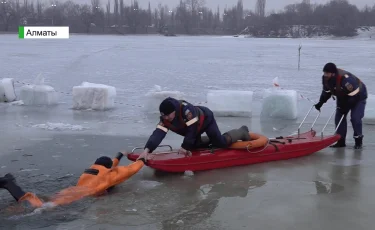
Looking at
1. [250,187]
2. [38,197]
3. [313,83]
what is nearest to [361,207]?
[250,187]

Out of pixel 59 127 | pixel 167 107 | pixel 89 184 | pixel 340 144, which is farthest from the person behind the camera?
pixel 59 127

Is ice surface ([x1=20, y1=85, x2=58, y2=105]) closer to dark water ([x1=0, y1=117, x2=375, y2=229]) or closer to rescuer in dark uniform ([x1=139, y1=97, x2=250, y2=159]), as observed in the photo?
dark water ([x1=0, y1=117, x2=375, y2=229])

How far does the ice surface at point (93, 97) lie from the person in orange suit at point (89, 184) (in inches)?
212

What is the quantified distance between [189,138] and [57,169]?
178cm

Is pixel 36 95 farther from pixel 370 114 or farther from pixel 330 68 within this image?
pixel 370 114

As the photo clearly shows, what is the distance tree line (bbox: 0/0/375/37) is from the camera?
9556cm

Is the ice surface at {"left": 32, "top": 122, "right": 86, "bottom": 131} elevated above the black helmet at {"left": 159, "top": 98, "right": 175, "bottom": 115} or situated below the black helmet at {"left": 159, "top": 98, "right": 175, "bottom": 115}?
below

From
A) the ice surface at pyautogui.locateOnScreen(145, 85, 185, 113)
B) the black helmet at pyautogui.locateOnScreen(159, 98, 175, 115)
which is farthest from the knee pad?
the ice surface at pyautogui.locateOnScreen(145, 85, 185, 113)

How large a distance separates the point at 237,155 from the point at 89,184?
2.12 m

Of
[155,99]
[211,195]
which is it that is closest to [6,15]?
[155,99]

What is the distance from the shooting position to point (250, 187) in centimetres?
584

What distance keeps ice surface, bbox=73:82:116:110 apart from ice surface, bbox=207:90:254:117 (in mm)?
2344

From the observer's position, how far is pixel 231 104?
1059 centimetres

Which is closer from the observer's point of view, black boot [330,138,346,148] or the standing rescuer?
the standing rescuer
